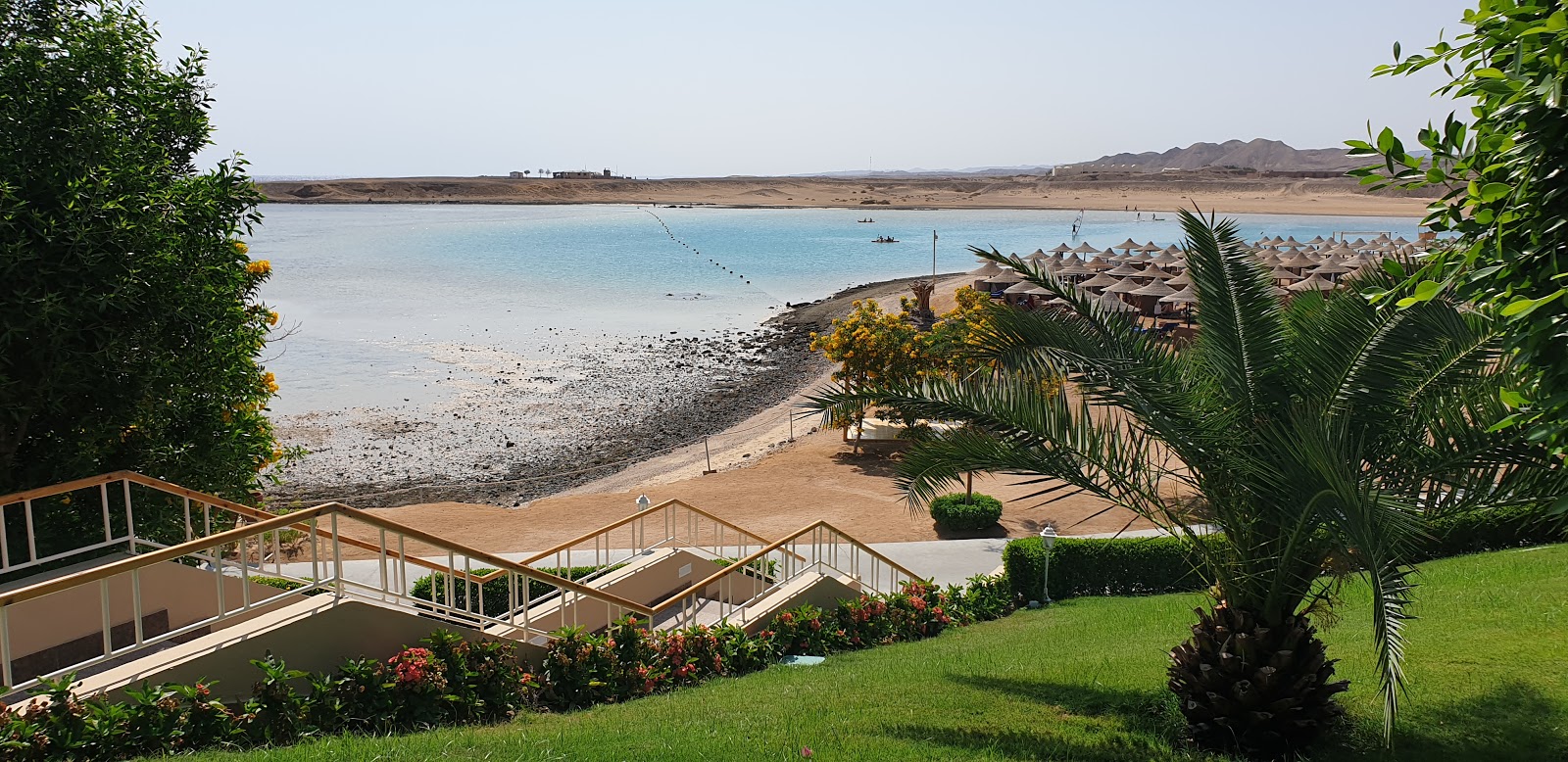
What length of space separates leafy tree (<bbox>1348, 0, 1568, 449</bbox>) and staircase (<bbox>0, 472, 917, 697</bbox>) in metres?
6.33

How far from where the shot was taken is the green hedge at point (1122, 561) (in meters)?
14.0

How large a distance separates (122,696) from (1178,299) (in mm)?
33966

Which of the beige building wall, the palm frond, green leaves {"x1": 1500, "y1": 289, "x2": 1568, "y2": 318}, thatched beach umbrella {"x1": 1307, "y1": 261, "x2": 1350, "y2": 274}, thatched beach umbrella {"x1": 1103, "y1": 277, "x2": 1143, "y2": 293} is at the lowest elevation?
the beige building wall

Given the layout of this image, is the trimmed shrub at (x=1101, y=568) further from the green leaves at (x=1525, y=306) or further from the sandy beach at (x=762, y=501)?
the green leaves at (x=1525, y=306)

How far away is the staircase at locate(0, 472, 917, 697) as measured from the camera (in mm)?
6652

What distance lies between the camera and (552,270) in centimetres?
8369

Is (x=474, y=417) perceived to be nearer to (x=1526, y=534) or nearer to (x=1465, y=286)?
(x=1526, y=534)

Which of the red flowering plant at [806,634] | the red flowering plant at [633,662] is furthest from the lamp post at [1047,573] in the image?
the red flowering plant at [633,662]

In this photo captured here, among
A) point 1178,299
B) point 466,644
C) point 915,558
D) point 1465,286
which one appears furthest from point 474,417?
point 1465,286

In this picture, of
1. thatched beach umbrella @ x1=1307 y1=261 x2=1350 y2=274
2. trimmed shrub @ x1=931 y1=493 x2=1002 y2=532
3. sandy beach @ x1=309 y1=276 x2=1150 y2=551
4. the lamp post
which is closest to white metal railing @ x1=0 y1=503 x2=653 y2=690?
the lamp post

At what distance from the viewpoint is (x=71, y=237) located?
345 inches


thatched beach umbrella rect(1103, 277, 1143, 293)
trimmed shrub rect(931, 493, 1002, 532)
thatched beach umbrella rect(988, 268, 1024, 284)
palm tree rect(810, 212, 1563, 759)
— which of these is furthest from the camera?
thatched beach umbrella rect(988, 268, 1024, 284)

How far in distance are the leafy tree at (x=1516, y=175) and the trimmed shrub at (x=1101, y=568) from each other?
9.72m

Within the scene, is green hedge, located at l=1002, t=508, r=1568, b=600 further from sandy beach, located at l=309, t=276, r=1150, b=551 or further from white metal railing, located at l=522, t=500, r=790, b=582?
white metal railing, located at l=522, t=500, r=790, b=582
